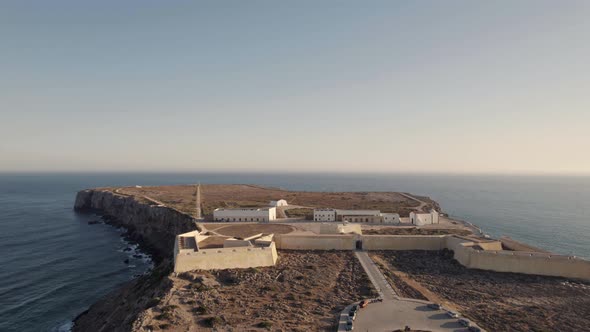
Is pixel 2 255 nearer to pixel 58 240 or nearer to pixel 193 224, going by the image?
pixel 58 240

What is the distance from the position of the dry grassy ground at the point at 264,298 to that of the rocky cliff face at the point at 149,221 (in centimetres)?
1933

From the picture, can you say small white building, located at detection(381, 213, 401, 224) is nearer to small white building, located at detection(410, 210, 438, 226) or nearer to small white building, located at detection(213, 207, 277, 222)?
small white building, located at detection(410, 210, 438, 226)

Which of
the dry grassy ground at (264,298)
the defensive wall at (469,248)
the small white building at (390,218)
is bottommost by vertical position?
the dry grassy ground at (264,298)

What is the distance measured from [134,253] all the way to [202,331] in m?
35.8

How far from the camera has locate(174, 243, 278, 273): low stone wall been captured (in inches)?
1275

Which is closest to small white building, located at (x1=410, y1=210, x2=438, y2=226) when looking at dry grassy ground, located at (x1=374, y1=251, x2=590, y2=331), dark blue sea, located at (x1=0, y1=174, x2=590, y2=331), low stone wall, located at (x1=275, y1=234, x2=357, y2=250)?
dry grassy ground, located at (x1=374, y1=251, x2=590, y2=331)

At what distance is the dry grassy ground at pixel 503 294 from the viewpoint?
2294 centimetres

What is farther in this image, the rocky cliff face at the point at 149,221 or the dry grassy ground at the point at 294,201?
the dry grassy ground at the point at 294,201

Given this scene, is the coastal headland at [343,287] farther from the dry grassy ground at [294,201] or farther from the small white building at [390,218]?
the dry grassy ground at [294,201]

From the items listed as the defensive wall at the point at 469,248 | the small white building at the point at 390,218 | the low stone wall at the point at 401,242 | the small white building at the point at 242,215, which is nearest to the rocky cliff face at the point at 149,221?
the small white building at the point at 242,215

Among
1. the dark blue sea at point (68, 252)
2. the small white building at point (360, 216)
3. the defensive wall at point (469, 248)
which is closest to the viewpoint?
the defensive wall at point (469, 248)

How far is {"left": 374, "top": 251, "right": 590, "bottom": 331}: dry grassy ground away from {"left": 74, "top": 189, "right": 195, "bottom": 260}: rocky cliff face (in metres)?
32.0

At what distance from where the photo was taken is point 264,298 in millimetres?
26734

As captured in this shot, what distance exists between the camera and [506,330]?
2147 cm
